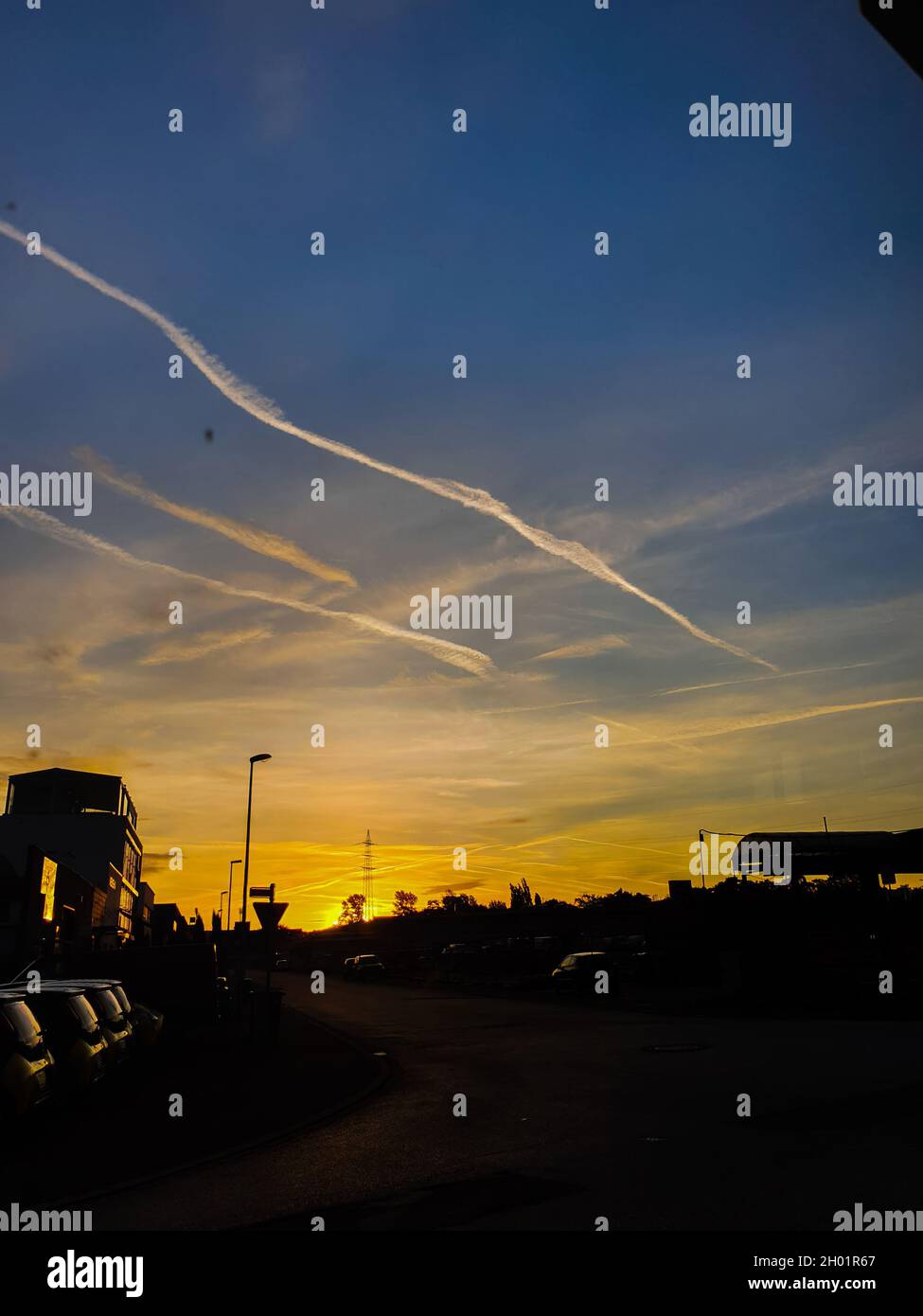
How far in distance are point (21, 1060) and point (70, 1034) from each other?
2169 millimetres

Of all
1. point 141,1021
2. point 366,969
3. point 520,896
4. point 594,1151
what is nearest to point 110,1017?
point 141,1021

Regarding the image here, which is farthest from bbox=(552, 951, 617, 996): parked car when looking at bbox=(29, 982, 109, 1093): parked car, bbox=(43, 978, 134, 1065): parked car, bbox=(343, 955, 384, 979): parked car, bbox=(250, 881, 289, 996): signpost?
bbox=(29, 982, 109, 1093): parked car

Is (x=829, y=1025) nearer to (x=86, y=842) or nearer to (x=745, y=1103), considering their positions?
(x=745, y=1103)

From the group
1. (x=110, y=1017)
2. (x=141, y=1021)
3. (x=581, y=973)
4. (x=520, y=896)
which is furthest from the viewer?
(x=520, y=896)

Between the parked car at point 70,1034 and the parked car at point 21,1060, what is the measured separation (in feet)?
3.66

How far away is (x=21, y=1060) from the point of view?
1041 cm

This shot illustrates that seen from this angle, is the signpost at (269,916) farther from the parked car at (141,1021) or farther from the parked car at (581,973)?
the parked car at (581,973)

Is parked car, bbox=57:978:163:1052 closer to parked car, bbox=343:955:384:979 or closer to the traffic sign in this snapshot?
the traffic sign

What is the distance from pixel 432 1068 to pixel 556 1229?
35.2 ft

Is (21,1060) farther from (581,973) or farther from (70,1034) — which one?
(581,973)

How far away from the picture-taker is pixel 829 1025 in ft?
75.8

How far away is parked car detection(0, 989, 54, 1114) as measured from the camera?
10.2 m
